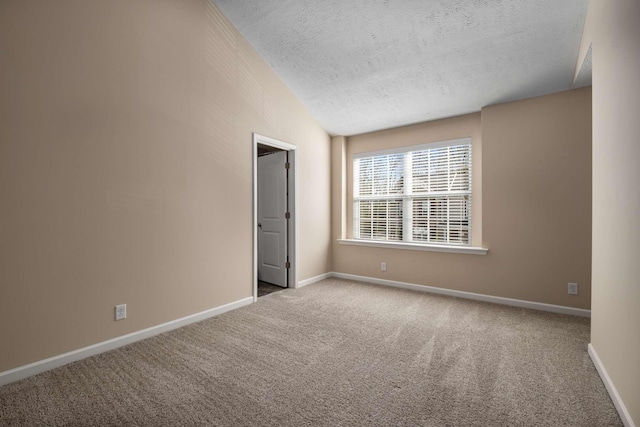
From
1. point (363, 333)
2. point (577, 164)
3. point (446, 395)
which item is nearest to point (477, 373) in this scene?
point (446, 395)

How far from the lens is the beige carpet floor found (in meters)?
1.62

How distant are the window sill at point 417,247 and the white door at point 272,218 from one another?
42.6 inches

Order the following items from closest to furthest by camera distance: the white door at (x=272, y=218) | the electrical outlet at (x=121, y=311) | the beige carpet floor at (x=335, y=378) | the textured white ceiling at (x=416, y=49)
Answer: the beige carpet floor at (x=335, y=378)
the electrical outlet at (x=121, y=311)
the textured white ceiling at (x=416, y=49)
the white door at (x=272, y=218)

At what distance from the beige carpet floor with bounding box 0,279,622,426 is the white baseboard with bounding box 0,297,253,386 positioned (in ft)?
0.24

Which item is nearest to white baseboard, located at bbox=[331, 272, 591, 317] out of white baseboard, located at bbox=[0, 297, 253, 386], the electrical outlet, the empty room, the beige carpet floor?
the empty room

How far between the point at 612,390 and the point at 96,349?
11.5ft

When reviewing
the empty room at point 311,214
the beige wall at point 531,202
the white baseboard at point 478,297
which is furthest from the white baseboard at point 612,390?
the beige wall at point 531,202

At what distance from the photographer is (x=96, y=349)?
2.34m

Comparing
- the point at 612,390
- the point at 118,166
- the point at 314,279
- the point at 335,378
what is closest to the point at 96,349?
the point at 118,166

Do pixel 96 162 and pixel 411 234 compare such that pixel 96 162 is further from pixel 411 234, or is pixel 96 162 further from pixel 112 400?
pixel 411 234

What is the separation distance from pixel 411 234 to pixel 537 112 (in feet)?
6.87

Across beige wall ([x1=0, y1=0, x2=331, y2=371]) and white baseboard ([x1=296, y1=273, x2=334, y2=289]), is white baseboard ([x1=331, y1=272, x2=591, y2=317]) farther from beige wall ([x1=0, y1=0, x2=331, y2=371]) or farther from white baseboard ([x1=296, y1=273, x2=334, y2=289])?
beige wall ([x1=0, y1=0, x2=331, y2=371])

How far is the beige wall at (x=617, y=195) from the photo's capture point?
1.47 m

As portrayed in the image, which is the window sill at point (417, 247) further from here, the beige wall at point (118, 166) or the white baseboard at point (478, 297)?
the beige wall at point (118, 166)
